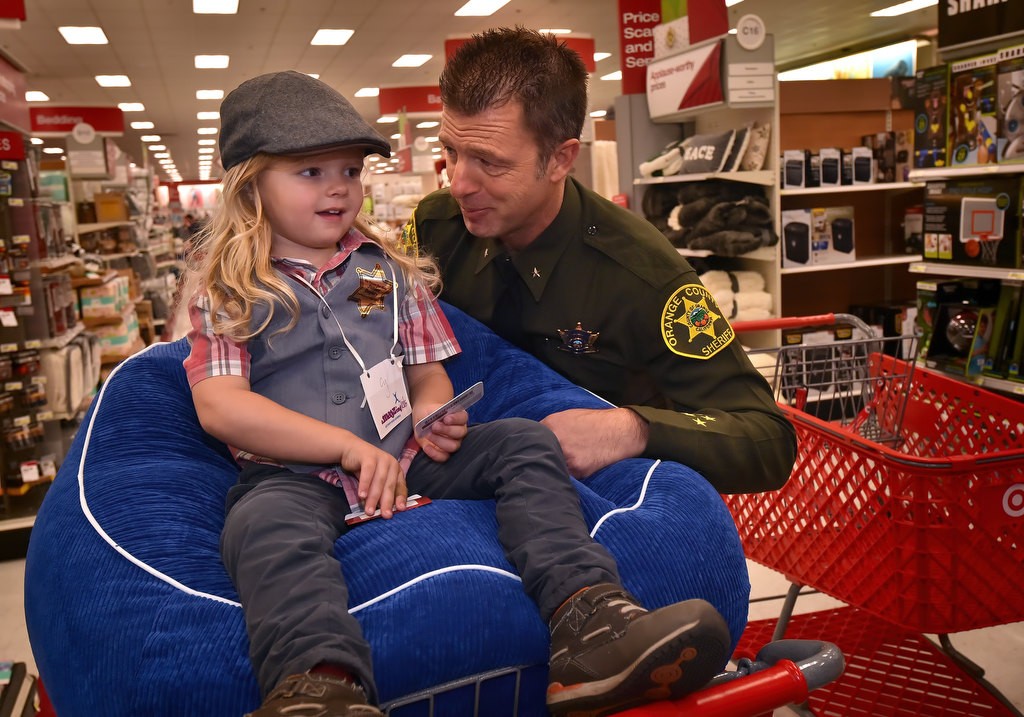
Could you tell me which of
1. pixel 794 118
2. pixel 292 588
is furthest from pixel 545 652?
pixel 794 118

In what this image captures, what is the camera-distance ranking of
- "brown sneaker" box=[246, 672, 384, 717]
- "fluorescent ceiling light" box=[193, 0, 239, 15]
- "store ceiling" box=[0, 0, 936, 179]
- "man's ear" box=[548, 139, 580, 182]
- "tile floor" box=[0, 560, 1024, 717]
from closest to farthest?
"brown sneaker" box=[246, 672, 384, 717]
"man's ear" box=[548, 139, 580, 182]
"tile floor" box=[0, 560, 1024, 717]
"fluorescent ceiling light" box=[193, 0, 239, 15]
"store ceiling" box=[0, 0, 936, 179]

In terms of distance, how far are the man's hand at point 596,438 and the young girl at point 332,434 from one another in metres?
0.12

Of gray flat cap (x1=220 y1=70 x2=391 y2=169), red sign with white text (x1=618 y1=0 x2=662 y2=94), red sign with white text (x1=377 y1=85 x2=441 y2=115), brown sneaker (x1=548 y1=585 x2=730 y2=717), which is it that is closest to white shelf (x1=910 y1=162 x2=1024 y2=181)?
gray flat cap (x1=220 y1=70 x2=391 y2=169)

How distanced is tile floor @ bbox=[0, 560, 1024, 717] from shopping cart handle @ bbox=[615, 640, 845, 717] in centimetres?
143

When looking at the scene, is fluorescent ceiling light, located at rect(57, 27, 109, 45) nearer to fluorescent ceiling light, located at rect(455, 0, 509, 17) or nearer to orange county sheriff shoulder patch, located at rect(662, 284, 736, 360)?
fluorescent ceiling light, located at rect(455, 0, 509, 17)

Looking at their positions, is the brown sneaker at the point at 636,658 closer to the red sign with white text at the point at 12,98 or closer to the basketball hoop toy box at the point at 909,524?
the basketball hoop toy box at the point at 909,524

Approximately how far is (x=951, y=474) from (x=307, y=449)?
131 centimetres

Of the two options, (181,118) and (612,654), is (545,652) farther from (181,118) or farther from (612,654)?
(181,118)

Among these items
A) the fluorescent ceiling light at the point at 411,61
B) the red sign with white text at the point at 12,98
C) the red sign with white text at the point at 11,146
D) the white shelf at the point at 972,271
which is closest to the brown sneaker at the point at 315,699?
the white shelf at the point at 972,271

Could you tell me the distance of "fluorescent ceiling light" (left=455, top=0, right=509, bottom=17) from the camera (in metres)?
10.9

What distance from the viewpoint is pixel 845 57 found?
15906 mm

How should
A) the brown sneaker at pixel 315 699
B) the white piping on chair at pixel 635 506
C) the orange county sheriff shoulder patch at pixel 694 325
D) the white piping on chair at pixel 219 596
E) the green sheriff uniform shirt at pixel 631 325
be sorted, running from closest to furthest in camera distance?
the brown sneaker at pixel 315 699 < the white piping on chair at pixel 219 596 < the white piping on chair at pixel 635 506 < the green sheriff uniform shirt at pixel 631 325 < the orange county sheriff shoulder patch at pixel 694 325

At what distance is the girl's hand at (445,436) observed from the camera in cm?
157

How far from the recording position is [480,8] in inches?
441
